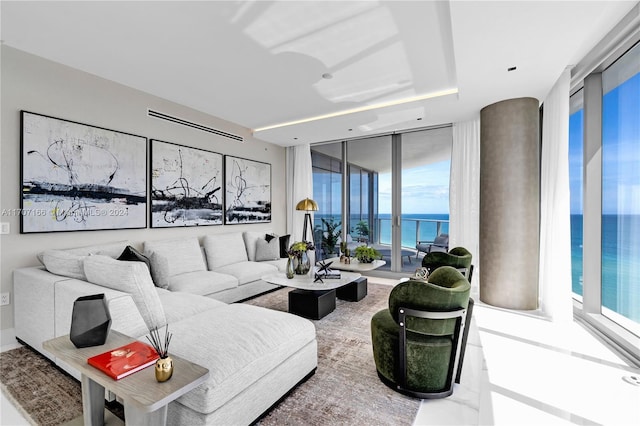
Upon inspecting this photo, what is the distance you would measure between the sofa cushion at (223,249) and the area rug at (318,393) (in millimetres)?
2089

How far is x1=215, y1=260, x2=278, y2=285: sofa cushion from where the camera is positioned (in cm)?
407

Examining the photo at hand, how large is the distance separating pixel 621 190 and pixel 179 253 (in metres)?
5.09

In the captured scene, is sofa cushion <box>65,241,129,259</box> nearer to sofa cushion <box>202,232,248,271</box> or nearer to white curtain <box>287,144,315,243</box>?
sofa cushion <box>202,232,248,271</box>

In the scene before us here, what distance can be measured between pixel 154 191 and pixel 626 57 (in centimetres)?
555

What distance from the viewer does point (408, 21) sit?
96.7 inches

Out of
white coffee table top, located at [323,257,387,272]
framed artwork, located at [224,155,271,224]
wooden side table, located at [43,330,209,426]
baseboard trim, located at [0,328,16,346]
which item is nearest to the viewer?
wooden side table, located at [43,330,209,426]

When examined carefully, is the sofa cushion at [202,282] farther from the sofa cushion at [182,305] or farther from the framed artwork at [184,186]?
the framed artwork at [184,186]

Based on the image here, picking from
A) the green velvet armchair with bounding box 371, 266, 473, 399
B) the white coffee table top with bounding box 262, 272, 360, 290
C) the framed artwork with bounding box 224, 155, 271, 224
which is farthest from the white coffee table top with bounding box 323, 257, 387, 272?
the green velvet armchair with bounding box 371, 266, 473, 399

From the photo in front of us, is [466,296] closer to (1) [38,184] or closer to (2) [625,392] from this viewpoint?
(2) [625,392]

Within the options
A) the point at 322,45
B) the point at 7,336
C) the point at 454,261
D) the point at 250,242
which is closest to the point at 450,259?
the point at 454,261

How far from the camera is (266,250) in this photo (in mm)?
5039

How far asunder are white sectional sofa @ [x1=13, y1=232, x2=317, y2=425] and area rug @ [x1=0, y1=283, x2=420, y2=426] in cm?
9

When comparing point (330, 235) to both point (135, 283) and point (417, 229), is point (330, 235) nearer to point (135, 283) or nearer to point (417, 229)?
point (417, 229)

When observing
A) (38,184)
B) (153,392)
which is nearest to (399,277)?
(153,392)
